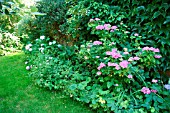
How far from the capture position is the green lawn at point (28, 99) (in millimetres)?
2428

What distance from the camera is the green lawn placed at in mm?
2428

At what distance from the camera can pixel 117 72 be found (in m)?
2.13

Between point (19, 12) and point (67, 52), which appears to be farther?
point (67, 52)

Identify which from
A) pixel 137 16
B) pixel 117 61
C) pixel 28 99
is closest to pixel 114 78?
pixel 117 61

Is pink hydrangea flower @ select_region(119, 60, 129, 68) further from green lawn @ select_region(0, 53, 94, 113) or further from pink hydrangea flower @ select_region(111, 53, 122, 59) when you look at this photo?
green lawn @ select_region(0, 53, 94, 113)

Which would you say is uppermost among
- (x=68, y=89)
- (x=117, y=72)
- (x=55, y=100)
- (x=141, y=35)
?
(x=141, y=35)

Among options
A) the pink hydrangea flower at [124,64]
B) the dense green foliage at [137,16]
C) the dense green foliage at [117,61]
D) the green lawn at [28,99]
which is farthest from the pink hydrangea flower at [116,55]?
the green lawn at [28,99]

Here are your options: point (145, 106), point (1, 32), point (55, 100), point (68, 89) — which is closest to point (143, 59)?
point (145, 106)

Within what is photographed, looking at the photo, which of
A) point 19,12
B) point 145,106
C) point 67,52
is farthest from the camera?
point 67,52

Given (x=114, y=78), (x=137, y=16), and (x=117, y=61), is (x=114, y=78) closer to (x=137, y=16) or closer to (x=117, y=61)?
(x=117, y=61)

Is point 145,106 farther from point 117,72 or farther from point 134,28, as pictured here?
point 134,28

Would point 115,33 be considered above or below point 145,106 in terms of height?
above

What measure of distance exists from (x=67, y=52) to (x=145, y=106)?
5.85 ft

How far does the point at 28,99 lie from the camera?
2676 mm
